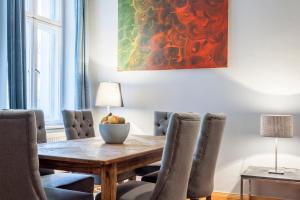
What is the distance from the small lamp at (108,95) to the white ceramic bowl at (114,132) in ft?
5.44

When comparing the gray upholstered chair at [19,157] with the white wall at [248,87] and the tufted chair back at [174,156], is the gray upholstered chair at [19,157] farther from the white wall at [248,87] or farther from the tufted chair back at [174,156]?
A: the white wall at [248,87]

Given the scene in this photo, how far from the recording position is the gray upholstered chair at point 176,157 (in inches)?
80.7

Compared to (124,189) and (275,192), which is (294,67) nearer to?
(275,192)

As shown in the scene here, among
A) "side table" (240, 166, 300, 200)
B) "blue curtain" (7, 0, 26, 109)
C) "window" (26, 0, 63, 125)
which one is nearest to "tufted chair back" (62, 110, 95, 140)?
"blue curtain" (7, 0, 26, 109)

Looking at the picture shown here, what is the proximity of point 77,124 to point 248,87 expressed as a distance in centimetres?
194

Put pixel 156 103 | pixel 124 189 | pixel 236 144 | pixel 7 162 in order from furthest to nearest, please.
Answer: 1. pixel 156 103
2. pixel 236 144
3. pixel 124 189
4. pixel 7 162

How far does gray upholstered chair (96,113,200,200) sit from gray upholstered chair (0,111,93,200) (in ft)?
2.22

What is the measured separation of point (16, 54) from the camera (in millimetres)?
3578

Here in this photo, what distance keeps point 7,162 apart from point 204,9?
311cm

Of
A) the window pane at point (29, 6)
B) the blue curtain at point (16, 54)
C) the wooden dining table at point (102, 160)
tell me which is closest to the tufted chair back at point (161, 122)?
the wooden dining table at point (102, 160)

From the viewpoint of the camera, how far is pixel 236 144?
4.09 metres

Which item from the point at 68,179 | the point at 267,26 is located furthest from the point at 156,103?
the point at 68,179

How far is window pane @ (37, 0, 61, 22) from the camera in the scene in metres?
4.52

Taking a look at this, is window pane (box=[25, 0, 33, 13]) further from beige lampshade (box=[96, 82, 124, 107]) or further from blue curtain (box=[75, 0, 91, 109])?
beige lampshade (box=[96, 82, 124, 107])
